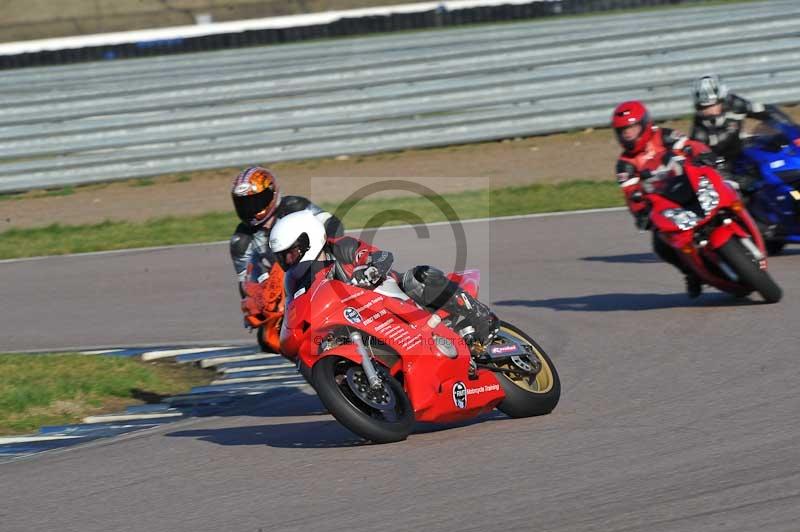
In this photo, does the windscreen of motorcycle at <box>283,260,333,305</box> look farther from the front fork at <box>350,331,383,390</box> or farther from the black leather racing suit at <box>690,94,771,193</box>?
the black leather racing suit at <box>690,94,771,193</box>

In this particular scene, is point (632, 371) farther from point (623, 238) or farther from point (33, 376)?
point (623, 238)

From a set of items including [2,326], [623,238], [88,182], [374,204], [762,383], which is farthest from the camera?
[88,182]

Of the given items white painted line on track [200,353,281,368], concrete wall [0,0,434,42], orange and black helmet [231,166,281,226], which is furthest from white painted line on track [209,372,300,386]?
concrete wall [0,0,434,42]

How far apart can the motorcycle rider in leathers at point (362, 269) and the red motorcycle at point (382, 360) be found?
0.14ft

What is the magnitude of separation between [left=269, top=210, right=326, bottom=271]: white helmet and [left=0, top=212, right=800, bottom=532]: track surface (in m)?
1.00

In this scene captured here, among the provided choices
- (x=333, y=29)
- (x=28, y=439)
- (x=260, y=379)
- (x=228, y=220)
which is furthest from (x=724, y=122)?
(x=333, y=29)

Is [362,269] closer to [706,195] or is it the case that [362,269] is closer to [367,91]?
[706,195]

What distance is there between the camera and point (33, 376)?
28.9ft

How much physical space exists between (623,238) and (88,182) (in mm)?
8733

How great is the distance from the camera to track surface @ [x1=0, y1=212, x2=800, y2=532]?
4.91 metres

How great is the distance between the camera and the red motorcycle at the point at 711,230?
8.83 meters

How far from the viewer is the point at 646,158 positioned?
31.1ft

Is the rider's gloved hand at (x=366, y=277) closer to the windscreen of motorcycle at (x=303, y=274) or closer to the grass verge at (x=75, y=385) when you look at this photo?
the windscreen of motorcycle at (x=303, y=274)

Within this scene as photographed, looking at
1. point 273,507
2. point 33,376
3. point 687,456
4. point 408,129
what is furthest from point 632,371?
point 408,129
